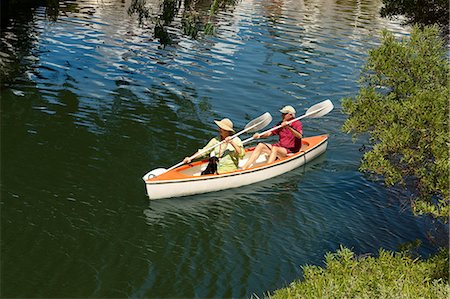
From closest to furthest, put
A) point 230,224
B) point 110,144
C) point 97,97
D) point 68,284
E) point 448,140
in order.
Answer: point 448,140
point 68,284
point 230,224
point 110,144
point 97,97

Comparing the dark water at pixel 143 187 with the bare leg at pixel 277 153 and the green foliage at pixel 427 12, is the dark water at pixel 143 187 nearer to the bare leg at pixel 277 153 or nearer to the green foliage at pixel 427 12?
the bare leg at pixel 277 153

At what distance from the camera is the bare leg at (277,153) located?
16781mm

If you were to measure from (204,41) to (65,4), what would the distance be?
12791 millimetres

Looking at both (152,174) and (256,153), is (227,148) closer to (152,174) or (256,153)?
(256,153)

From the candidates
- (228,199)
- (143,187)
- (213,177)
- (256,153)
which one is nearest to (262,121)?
(256,153)

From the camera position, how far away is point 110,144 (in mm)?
17562

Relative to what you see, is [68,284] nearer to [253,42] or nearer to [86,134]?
[86,134]

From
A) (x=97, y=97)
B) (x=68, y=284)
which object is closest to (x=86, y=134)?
(x=97, y=97)

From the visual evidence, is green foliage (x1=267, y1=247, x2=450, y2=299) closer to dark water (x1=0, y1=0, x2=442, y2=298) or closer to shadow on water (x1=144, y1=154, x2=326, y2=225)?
dark water (x1=0, y1=0, x2=442, y2=298)

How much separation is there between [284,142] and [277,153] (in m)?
0.61

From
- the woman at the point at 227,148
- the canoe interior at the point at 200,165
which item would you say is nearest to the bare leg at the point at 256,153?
the canoe interior at the point at 200,165

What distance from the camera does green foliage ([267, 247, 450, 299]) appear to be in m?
7.78

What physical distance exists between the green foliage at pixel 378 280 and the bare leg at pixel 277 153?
24.3ft

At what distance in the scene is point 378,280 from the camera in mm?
8188
